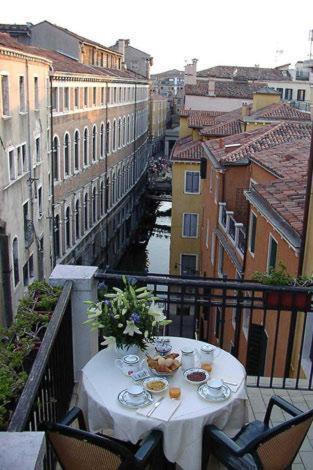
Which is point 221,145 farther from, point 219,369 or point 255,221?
point 219,369

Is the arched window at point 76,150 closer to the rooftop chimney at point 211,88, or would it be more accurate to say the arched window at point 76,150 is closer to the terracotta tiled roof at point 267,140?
the terracotta tiled roof at point 267,140

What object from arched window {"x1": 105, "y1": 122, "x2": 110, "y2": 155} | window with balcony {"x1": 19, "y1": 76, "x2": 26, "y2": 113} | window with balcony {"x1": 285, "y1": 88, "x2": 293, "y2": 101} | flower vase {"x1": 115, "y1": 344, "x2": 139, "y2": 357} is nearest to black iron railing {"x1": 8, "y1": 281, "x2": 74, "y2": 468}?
flower vase {"x1": 115, "y1": 344, "x2": 139, "y2": 357}

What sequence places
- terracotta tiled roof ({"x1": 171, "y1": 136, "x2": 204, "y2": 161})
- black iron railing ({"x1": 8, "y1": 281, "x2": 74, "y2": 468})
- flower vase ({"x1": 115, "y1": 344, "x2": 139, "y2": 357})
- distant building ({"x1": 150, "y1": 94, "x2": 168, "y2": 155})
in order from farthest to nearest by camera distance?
distant building ({"x1": 150, "y1": 94, "x2": 168, "y2": 155}) < terracotta tiled roof ({"x1": 171, "y1": 136, "x2": 204, "y2": 161}) < flower vase ({"x1": 115, "y1": 344, "x2": 139, "y2": 357}) < black iron railing ({"x1": 8, "y1": 281, "x2": 74, "y2": 468})

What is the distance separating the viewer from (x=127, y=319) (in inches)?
165

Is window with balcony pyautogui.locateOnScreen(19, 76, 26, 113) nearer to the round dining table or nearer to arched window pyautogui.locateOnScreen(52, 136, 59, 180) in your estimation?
arched window pyautogui.locateOnScreen(52, 136, 59, 180)

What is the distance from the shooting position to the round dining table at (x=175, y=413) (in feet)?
12.0

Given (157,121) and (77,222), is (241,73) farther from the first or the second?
(77,222)

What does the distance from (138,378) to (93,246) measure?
2954 cm

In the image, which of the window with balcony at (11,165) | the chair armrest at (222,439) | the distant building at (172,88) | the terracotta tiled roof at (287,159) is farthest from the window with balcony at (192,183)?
the distant building at (172,88)

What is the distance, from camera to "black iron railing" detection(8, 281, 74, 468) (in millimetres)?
2803

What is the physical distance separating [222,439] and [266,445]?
32cm

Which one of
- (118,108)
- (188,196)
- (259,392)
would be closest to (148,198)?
(118,108)

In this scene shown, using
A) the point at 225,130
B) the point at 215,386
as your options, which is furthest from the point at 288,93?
the point at 215,386

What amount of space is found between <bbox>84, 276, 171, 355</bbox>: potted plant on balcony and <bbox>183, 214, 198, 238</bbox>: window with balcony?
2418 cm
